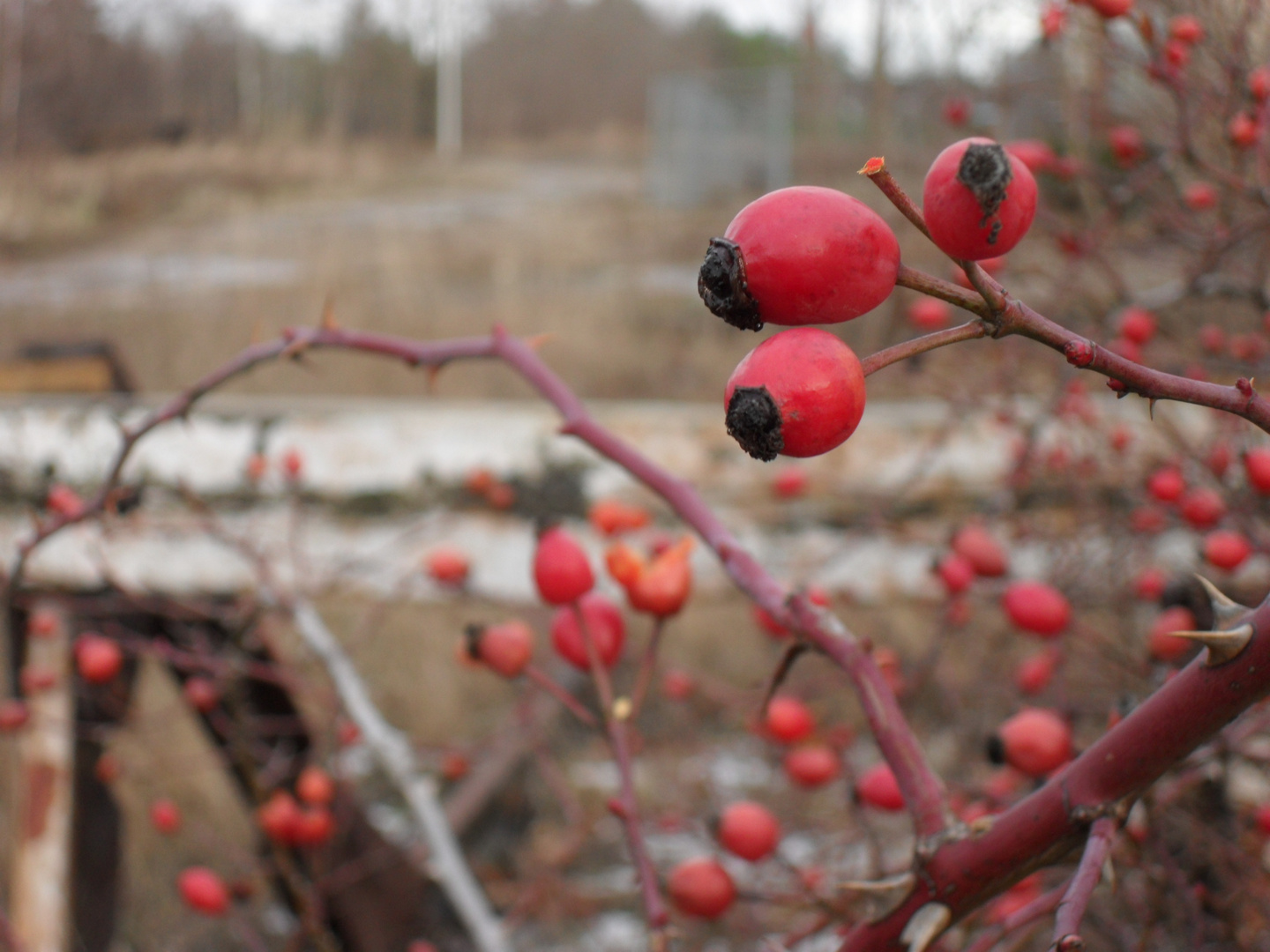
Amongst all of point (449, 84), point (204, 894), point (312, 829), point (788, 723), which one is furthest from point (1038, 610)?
point (449, 84)

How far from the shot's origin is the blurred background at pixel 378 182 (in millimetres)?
4680

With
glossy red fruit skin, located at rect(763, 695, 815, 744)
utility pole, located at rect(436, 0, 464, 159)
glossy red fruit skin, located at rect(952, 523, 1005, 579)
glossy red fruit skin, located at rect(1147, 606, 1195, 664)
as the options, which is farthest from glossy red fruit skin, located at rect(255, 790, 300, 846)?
utility pole, located at rect(436, 0, 464, 159)

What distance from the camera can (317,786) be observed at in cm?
114

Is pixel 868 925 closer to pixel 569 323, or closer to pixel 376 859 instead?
pixel 376 859

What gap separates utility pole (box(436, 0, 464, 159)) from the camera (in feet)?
67.6

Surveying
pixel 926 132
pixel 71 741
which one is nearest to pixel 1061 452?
pixel 71 741

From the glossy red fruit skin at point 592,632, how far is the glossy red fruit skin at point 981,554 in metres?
0.38

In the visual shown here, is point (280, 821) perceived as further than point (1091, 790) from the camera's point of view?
Yes

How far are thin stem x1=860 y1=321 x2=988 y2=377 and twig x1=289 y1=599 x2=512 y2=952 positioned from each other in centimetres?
94

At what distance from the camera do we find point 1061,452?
133 centimetres

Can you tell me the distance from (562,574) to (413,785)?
0.63 m

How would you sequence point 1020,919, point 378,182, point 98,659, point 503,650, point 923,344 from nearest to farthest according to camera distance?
point 923,344, point 1020,919, point 503,650, point 98,659, point 378,182

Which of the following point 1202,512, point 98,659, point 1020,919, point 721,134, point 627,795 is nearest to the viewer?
point 1020,919

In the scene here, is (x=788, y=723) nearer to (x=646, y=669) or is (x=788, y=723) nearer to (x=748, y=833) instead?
(x=748, y=833)
